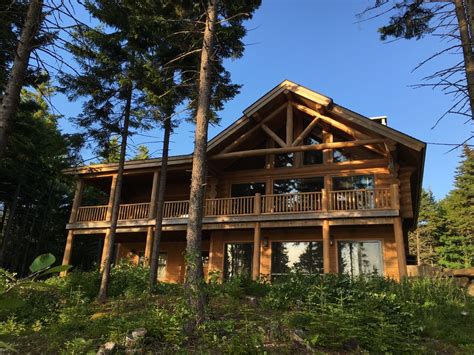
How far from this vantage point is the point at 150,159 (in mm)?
17875

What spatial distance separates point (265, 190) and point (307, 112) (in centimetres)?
380

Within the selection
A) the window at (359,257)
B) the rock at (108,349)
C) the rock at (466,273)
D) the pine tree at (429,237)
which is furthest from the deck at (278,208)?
the pine tree at (429,237)

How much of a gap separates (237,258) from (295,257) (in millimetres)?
2546

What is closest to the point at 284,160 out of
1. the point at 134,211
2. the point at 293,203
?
the point at 293,203

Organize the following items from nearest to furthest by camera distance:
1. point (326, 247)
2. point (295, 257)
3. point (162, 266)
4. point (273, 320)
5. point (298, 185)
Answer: point (273, 320), point (326, 247), point (295, 257), point (298, 185), point (162, 266)

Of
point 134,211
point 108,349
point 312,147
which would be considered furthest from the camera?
point 134,211

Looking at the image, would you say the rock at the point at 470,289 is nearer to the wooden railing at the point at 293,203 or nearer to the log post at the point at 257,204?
the wooden railing at the point at 293,203

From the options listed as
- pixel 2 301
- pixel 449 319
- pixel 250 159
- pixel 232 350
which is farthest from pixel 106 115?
pixel 2 301

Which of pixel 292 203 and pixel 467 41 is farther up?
pixel 467 41

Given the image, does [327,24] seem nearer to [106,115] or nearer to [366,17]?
[366,17]

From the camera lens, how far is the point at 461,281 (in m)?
11.7

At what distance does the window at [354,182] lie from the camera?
1545 cm

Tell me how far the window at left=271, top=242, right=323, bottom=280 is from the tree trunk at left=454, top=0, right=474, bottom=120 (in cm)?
925

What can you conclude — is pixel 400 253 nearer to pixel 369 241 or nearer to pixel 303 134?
pixel 369 241
